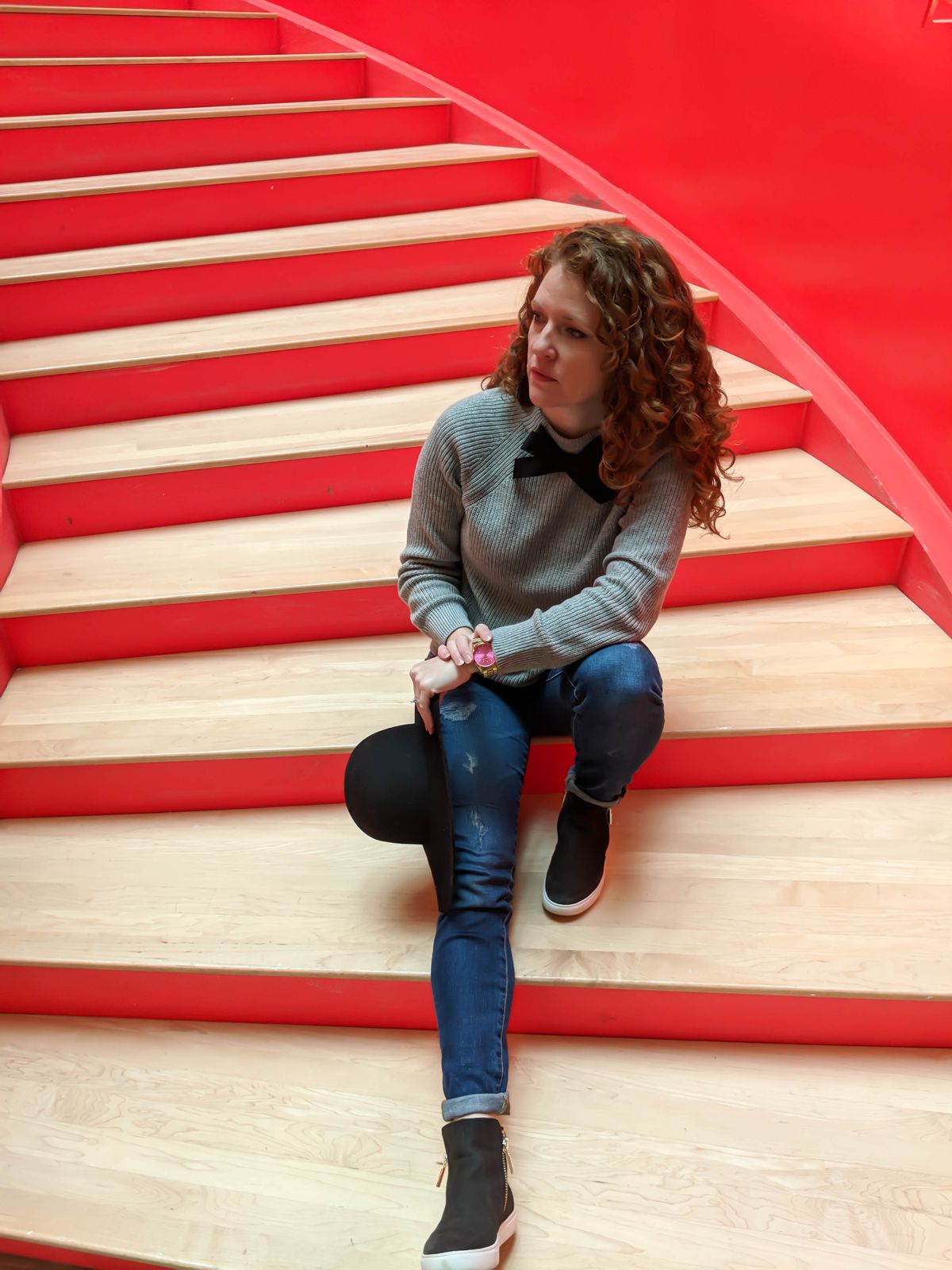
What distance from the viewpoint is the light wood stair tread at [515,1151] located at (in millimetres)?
1104

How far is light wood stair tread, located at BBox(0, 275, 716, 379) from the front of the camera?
208 cm

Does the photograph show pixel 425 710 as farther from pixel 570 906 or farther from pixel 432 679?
Answer: pixel 570 906

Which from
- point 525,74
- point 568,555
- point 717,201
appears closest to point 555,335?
point 568,555

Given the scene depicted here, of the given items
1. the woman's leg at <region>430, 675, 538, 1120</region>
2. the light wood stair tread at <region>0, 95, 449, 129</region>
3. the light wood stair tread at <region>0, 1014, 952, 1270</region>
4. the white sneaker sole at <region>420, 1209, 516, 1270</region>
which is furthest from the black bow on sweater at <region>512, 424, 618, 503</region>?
the light wood stair tread at <region>0, 95, 449, 129</region>

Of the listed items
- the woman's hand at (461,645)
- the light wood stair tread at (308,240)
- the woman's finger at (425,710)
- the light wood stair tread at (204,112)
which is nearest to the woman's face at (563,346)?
the woman's hand at (461,645)

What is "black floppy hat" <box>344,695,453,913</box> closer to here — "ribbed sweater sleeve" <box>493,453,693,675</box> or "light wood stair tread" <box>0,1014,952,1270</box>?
"ribbed sweater sleeve" <box>493,453,693,675</box>

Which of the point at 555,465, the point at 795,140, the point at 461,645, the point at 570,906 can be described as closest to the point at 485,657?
the point at 461,645

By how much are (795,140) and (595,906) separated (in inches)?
64.4

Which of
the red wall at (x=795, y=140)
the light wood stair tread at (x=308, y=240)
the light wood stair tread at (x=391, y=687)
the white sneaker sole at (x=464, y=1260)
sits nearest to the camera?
the white sneaker sole at (x=464, y=1260)

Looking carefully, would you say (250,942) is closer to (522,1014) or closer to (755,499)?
(522,1014)

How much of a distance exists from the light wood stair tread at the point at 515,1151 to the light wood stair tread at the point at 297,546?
0.79 m

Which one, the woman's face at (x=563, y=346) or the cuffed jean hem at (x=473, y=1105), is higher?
the woman's face at (x=563, y=346)

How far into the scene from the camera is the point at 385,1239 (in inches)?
44.2

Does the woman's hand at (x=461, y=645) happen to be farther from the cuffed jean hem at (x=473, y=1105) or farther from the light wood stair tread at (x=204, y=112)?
the light wood stair tread at (x=204, y=112)
